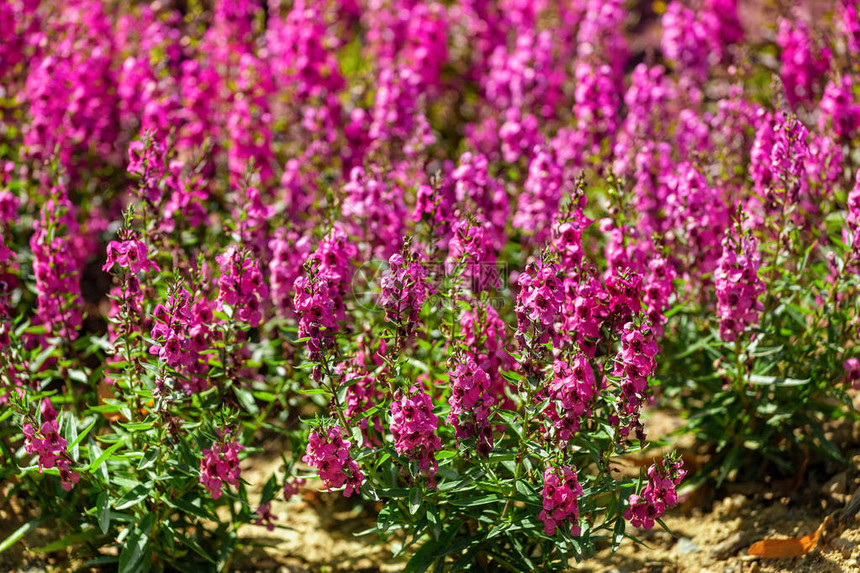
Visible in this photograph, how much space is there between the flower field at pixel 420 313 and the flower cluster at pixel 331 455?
0.05 ft

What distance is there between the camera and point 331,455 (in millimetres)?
3666

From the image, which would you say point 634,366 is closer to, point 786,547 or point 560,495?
point 560,495

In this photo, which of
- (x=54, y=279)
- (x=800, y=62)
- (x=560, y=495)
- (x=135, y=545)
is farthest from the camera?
(x=800, y=62)

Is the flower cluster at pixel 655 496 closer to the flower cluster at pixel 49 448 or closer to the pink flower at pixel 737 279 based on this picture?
the pink flower at pixel 737 279

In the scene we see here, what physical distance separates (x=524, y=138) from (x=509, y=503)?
2.91 m

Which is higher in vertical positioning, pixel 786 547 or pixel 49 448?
pixel 49 448

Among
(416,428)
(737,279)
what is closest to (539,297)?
(416,428)

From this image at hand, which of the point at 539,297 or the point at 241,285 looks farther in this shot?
the point at 241,285

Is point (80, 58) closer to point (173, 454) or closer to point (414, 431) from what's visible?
point (173, 454)

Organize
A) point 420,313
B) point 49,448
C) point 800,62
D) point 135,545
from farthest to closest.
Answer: point 800,62
point 420,313
point 135,545
point 49,448

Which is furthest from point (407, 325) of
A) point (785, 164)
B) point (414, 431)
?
point (785, 164)

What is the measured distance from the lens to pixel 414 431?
11.8ft

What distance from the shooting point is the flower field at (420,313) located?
383 cm

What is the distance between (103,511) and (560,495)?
189cm
